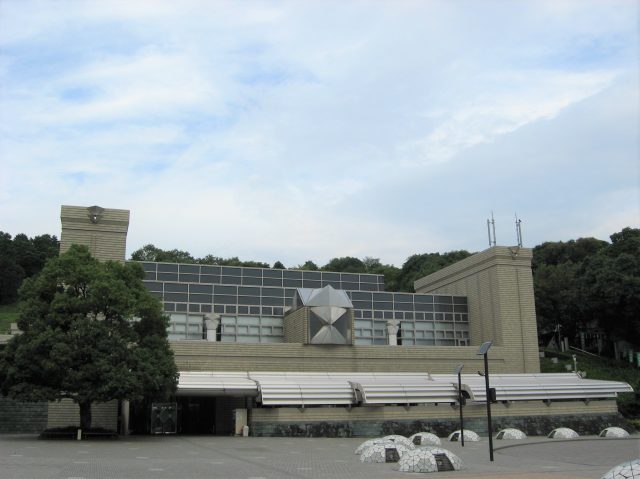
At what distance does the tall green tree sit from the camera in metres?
26.7

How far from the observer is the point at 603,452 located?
24141mm

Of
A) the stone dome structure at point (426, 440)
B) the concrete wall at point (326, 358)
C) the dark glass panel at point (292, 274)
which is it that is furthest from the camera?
the dark glass panel at point (292, 274)

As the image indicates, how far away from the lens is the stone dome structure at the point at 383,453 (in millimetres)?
19750

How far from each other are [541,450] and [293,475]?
42.0 ft

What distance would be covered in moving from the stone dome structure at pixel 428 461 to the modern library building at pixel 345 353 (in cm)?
1590

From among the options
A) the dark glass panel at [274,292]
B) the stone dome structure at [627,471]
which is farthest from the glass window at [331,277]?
the stone dome structure at [627,471]

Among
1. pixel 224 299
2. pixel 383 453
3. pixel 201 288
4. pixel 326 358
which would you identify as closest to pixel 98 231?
pixel 201 288

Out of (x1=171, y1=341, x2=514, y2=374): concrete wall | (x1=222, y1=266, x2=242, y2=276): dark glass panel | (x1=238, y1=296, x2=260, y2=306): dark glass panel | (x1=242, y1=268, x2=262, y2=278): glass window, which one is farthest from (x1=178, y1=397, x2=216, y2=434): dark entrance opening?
(x1=242, y1=268, x2=262, y2=278): glass window

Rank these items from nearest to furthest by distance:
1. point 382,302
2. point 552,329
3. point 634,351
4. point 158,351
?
point 158,351 < point 382,302 < point 634,351 < point 552,329

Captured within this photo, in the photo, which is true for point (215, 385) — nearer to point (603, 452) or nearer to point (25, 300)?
point (25, 300)

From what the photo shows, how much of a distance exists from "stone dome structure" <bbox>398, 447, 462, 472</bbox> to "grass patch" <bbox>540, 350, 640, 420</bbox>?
28.9 meters

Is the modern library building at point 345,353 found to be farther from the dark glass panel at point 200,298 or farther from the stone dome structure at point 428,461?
the stone dome structure at point 428,461

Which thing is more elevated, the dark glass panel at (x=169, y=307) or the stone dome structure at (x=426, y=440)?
the dark glass panel at (x=169, y=307)

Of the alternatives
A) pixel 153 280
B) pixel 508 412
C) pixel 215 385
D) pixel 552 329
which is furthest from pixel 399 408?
pixel 552 329
